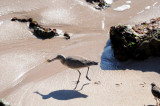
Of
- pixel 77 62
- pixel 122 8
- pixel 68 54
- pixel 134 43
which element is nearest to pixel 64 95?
pixel 77 62

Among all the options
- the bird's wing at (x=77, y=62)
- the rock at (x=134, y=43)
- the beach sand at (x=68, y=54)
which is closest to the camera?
the beach sand at (x=68, y=54)

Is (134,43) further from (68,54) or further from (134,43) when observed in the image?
(68,54)

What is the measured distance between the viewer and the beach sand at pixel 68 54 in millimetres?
6516

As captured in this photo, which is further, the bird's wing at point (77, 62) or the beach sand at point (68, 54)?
the bird's wing at point (77, 62)

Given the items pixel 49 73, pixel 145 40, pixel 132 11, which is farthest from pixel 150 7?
pixel 49 73

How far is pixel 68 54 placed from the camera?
9047 millimetres

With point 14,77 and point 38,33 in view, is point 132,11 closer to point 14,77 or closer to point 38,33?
point 38,33

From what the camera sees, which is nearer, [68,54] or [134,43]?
[134,43]

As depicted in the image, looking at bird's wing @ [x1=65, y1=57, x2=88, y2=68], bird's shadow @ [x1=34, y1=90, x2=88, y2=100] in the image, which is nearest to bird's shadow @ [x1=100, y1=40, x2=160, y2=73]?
bird's wing @ [x1=65, y1=57, x2=88, y2=68]

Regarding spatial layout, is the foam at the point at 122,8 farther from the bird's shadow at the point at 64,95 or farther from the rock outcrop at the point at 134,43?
the bird's shadow at the point at 64,95

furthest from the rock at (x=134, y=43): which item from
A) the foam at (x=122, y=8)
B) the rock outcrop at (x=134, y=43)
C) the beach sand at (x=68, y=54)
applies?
the foam at (x=122, y=8)

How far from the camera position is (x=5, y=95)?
7027mm

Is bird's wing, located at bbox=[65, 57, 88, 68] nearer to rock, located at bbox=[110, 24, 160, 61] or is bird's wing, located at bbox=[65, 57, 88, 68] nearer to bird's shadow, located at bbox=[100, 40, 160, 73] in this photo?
bird's shadow, located at bbox=[100, 40, 160, 73]

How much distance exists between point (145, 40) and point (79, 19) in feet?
14.3
